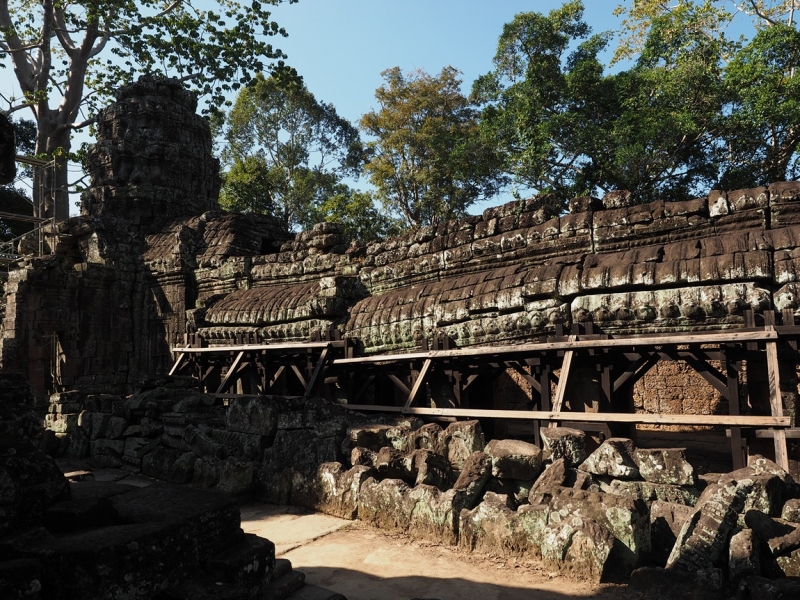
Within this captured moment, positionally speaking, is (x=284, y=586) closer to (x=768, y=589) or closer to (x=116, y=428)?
(x=768, y=589)

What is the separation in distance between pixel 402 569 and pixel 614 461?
6.32 ft

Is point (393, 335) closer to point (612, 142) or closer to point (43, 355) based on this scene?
point (612, 142)

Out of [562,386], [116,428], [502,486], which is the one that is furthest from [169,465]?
[562,386]

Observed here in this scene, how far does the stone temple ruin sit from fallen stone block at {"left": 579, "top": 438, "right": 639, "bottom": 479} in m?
0.02

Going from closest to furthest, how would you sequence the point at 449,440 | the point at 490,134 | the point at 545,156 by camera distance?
the point at 449,440 < the point at 545,156 < the point at 490,134

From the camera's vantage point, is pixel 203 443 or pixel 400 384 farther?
pixel 400 384

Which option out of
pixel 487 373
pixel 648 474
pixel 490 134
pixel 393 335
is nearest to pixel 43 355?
pixel 393 335

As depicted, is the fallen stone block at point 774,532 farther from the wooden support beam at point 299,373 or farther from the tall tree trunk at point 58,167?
the tall tree trunk at point 58,167

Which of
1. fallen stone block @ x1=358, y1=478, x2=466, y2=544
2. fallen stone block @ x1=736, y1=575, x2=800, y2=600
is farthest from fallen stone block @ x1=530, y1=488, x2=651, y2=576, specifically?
fallen stone block @ x1=358, y1=478, x2=466, y2=544

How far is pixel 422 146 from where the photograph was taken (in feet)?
80.8

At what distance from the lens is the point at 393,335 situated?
911 centimetres

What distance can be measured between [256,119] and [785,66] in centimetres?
2293

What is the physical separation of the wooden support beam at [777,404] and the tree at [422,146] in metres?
17.2

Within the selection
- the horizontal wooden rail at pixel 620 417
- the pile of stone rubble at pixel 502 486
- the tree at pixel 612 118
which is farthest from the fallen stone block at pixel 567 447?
the tree at pixel 612 118
